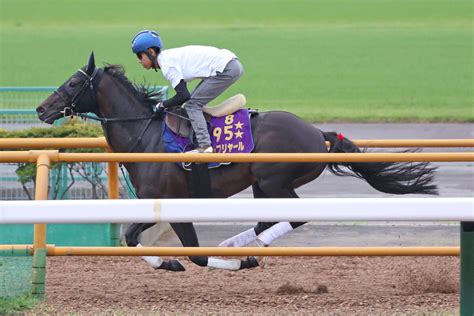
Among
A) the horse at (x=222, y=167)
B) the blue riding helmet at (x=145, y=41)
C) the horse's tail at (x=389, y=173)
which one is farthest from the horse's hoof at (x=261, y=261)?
the blue riding helmet at (x=145, y=41)

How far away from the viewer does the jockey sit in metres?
8.40

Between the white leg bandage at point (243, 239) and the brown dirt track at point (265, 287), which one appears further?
the white leg bandage at point (243, 239)

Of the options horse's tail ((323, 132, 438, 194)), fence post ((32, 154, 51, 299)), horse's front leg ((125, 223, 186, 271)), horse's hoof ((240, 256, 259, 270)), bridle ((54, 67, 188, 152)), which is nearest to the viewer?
fence post ((32, 154, 51, 299))

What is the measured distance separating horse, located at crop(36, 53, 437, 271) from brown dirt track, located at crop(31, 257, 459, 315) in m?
0.33

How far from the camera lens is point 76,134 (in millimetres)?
11180

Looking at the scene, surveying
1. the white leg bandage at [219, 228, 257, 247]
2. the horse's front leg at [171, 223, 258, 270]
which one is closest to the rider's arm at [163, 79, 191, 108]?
the horse's front leg at [171, 223, 258, 270]

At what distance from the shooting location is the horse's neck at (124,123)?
8.82 m

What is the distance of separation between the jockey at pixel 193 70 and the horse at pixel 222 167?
29 cm

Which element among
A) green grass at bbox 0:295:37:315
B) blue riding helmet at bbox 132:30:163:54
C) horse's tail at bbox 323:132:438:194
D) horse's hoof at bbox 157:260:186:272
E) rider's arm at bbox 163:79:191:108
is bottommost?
green grass at bbox 0:295:37:315

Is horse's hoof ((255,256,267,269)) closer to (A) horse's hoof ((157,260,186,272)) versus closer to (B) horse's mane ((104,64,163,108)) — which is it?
(A) horse's hoof ((157,260,186,272))

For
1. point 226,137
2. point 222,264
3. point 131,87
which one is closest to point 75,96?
point 131,87

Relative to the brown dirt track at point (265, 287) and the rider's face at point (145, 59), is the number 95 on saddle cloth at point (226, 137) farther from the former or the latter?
the brown dirt track at point (265, 287)

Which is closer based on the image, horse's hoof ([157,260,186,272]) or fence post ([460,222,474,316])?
fence post ([460,222,474,316])

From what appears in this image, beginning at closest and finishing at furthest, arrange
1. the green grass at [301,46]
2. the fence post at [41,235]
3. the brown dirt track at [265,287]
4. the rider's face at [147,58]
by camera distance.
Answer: the brown dirt track at [265,287]
the fence post at [41,235]
the rider's face at [147,58]
the green grass at [301,46]
